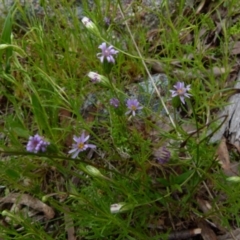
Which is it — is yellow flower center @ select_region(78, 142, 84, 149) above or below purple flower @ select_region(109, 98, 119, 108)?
below

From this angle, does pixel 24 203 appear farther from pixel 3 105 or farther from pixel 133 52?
pixel 133 52

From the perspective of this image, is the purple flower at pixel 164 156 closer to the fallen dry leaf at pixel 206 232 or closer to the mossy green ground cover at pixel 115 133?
the mossy green ground cover at pixel 115 133

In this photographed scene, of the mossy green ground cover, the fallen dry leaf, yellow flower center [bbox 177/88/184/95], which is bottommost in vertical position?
the fallen dry leaf

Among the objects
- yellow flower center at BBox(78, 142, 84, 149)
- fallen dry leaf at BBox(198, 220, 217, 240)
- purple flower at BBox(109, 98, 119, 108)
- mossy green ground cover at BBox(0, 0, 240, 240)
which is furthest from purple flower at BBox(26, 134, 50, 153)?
fallen dry leaf at BBox(198, 220, 217, 240)

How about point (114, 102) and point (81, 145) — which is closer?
point (81, 145)

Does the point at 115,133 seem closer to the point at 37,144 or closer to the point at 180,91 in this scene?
the point at 180,91

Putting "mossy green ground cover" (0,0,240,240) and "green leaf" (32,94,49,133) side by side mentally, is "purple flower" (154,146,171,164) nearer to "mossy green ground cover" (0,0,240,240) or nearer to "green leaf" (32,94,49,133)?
"mossy green ground cover" (0,0,240,240)

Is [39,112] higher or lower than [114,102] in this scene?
lower

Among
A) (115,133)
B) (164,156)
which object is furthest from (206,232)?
(115,133)
